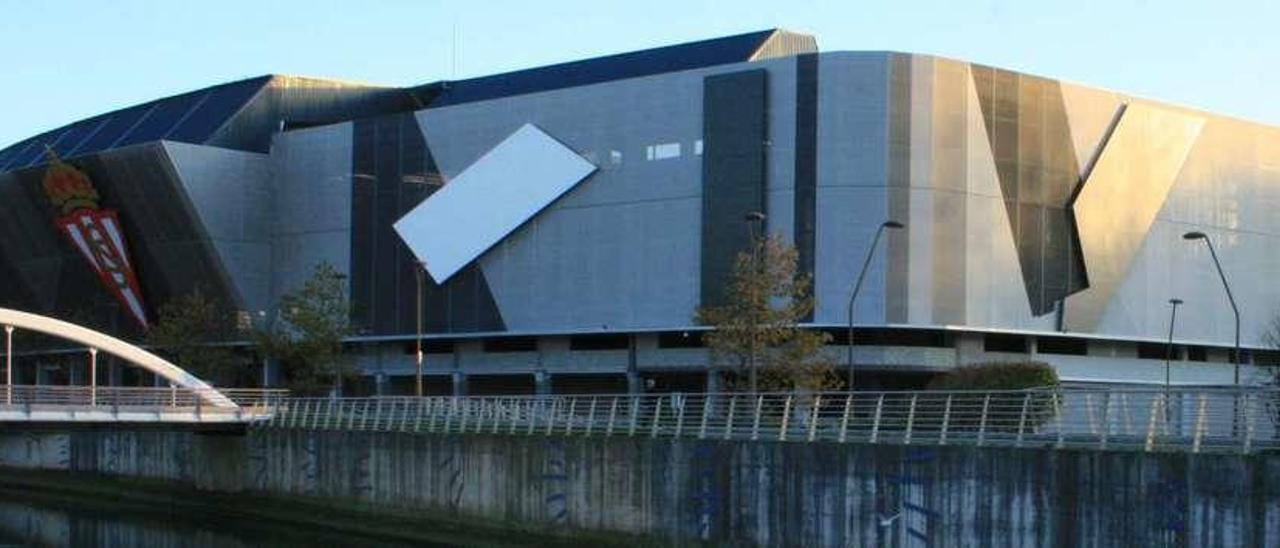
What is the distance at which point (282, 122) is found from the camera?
94125mm

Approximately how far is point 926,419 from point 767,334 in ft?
61.0

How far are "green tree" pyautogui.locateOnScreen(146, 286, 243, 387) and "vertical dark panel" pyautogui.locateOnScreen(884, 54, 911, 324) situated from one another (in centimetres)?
3142

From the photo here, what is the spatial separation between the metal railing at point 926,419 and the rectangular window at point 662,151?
24168 millimetres

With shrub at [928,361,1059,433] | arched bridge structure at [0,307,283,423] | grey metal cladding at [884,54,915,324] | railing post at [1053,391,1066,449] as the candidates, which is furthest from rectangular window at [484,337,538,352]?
railing post at [1053,391,1066,449]

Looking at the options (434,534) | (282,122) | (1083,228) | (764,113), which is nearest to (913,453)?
(434,534)

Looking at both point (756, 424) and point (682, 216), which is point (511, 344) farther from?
point (756, 424)

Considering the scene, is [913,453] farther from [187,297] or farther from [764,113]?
[187,297]

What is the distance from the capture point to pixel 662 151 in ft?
233

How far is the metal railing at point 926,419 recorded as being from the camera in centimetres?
2491

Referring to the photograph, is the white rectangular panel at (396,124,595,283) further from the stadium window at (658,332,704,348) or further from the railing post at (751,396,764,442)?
the railing post at (751,396,764,442)

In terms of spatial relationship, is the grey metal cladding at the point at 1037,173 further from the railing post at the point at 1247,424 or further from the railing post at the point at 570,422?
the railing post at the point at 1247,424

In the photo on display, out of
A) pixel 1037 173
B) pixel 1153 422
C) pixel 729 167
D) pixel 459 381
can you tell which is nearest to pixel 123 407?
pixel 729 167

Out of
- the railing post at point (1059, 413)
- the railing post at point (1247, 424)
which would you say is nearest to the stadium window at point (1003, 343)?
the railing post at point (1059, 413)

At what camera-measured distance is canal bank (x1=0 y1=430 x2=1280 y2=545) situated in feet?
78.7
